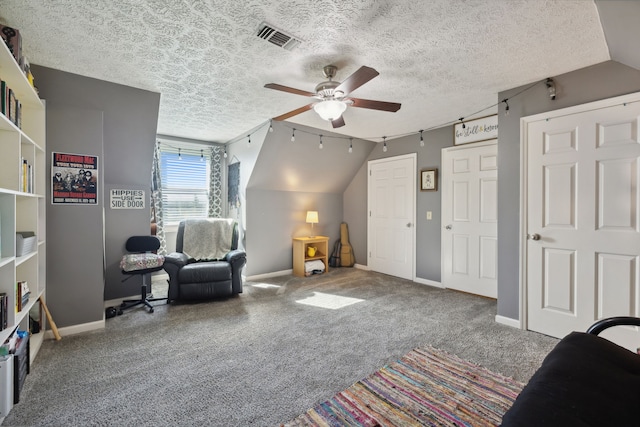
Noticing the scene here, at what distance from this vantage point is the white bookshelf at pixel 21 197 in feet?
5.72

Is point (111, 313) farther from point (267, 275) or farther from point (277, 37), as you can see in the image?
point (277, 37)

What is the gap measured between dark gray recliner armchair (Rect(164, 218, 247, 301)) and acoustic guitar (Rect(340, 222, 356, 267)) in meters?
2.24

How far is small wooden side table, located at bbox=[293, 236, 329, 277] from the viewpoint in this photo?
16.1 feet

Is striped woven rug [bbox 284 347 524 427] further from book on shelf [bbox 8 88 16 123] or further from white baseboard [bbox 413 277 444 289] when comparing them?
book on shelf [bbox 8 88 16 123]

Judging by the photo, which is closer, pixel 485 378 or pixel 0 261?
pixel 0 261


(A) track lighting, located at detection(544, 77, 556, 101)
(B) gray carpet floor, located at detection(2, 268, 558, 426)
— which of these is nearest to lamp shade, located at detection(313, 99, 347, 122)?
(A) track lighting, located at detection(544, 77, 556, 101)

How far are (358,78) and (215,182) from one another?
382 centimetres

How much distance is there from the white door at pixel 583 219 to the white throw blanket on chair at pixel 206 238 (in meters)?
3.70

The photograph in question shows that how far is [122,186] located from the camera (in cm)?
349

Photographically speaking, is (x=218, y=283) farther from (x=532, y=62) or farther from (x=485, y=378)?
(x=532, y=62)

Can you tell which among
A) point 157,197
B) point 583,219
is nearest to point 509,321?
point 583,219

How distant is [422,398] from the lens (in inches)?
69.6

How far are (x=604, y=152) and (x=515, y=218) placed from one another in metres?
0.84

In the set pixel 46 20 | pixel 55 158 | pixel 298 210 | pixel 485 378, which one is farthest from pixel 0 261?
pixel 298 210
